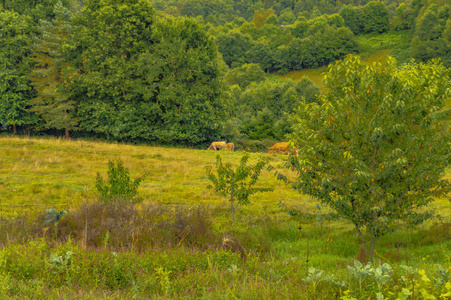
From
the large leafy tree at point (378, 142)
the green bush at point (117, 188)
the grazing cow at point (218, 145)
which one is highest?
the large leafy tree at point (378, 142)

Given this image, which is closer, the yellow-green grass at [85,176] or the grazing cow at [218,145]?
the yellow-green grass at [85,176]

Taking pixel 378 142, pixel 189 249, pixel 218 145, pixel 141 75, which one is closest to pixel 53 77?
pixel 141 75

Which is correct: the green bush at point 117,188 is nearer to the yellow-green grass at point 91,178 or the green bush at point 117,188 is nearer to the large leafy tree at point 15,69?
the yellow-green grass at point 91,178

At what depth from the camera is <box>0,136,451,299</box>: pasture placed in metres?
4.84

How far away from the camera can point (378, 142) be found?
7250 millimetres

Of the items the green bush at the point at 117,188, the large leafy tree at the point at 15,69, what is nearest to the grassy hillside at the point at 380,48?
the large leafy tree at the point at 15,69

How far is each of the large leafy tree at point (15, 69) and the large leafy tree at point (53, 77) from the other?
1.17 m

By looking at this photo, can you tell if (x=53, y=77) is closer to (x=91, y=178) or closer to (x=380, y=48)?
(x=91, y=178)

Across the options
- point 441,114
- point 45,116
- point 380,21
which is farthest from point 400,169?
point 380,21

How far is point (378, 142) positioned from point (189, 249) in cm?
459

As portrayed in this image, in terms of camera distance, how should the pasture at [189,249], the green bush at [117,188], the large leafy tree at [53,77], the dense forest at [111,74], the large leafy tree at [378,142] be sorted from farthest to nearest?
the dense forest at [111,74] → the large leafy tree at [53,77] → the green bush at [117,188] → the large leafy tree at [378,142] → the pasture at [189,249]

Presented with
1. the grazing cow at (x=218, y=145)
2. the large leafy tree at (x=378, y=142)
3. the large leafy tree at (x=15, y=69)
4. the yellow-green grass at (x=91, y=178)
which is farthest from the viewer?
the large leafy tree at (x=15, y=69)

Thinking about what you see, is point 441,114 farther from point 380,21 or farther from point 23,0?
point 380,21

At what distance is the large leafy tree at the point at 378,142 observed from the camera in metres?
7.11
